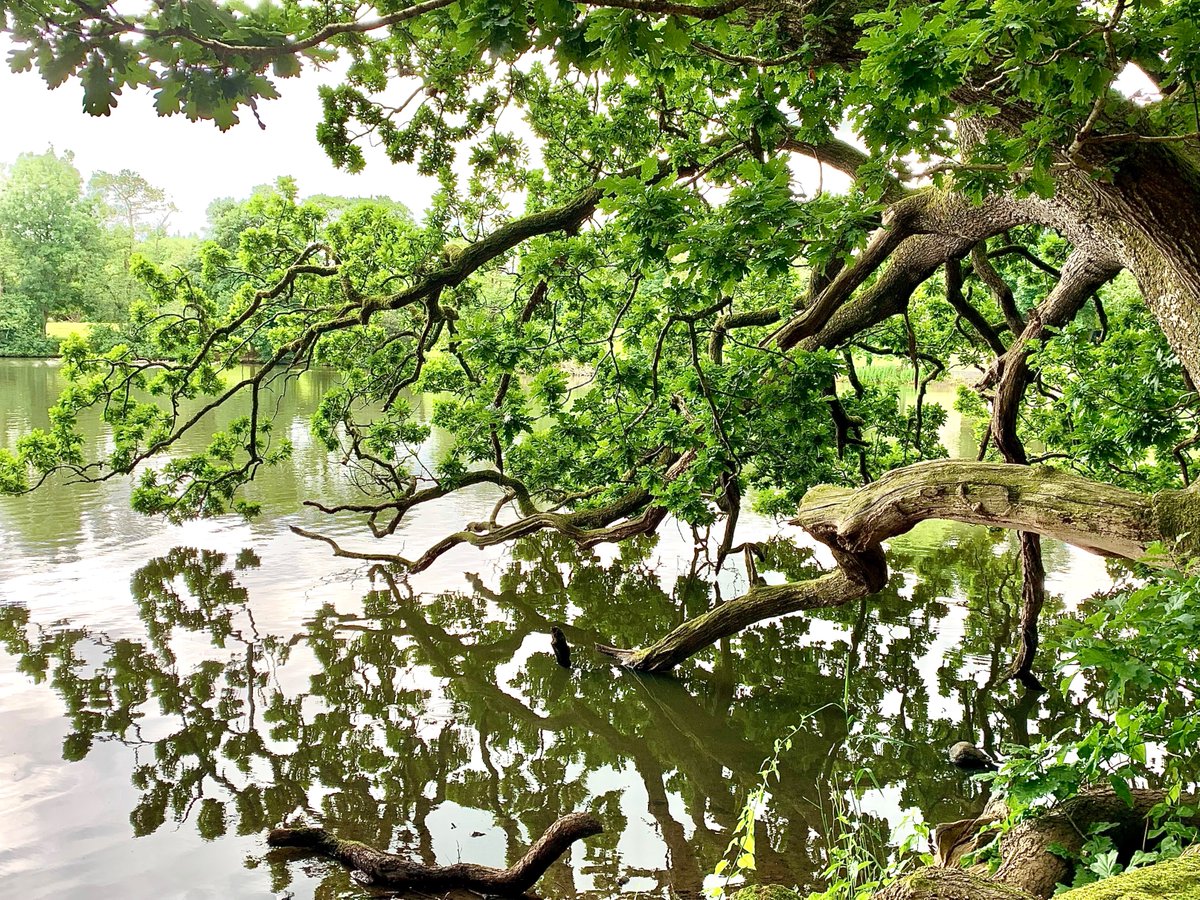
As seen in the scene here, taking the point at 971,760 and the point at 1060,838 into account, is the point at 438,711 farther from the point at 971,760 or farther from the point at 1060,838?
the point at 1060,838

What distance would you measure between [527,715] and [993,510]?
4569 mm

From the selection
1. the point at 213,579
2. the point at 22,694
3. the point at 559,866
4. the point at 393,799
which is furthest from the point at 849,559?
the point at 213,579

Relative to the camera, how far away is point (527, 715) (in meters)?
6.98

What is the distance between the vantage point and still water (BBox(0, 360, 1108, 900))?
4980 millimetres

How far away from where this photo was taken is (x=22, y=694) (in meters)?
7.00

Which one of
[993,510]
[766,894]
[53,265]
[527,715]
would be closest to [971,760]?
[993,510]

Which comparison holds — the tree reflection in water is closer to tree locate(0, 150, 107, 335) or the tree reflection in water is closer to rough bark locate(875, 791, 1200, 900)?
rough bark locate(875, 791, 1200, 900)

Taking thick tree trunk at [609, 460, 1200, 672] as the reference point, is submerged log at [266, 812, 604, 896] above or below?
below

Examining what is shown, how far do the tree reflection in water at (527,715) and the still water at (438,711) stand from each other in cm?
3

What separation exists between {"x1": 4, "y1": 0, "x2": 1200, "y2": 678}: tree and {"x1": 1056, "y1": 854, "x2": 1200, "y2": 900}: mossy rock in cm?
170

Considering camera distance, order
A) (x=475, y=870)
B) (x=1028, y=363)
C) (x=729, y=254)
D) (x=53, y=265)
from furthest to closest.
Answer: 1. (x=53, y=265)
2. (x=1028, y=363)
3. (x=475, y=870)
4. (x=729, y=254)

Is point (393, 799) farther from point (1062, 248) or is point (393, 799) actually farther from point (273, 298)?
point (1062, 248)

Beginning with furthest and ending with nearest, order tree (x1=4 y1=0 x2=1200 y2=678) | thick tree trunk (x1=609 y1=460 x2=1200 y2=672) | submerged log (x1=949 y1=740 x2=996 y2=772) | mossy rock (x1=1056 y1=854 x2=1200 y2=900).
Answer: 1. submerged log (x1=949 y1=740 x2=996 y2=772)
2. thick tree trunk (x1=609 y1=460 x2=1200 y2=672)
3. tree (x1=4 y1=0 x2=1200 y2=678)
4. mossy rock (x1=1056 y1=854 x2=1200 y2=900)

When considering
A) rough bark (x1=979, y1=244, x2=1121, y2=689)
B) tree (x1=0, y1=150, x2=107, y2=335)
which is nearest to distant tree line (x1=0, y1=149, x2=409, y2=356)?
tree (x1=0, y1=150, x2=107, y2=335)
